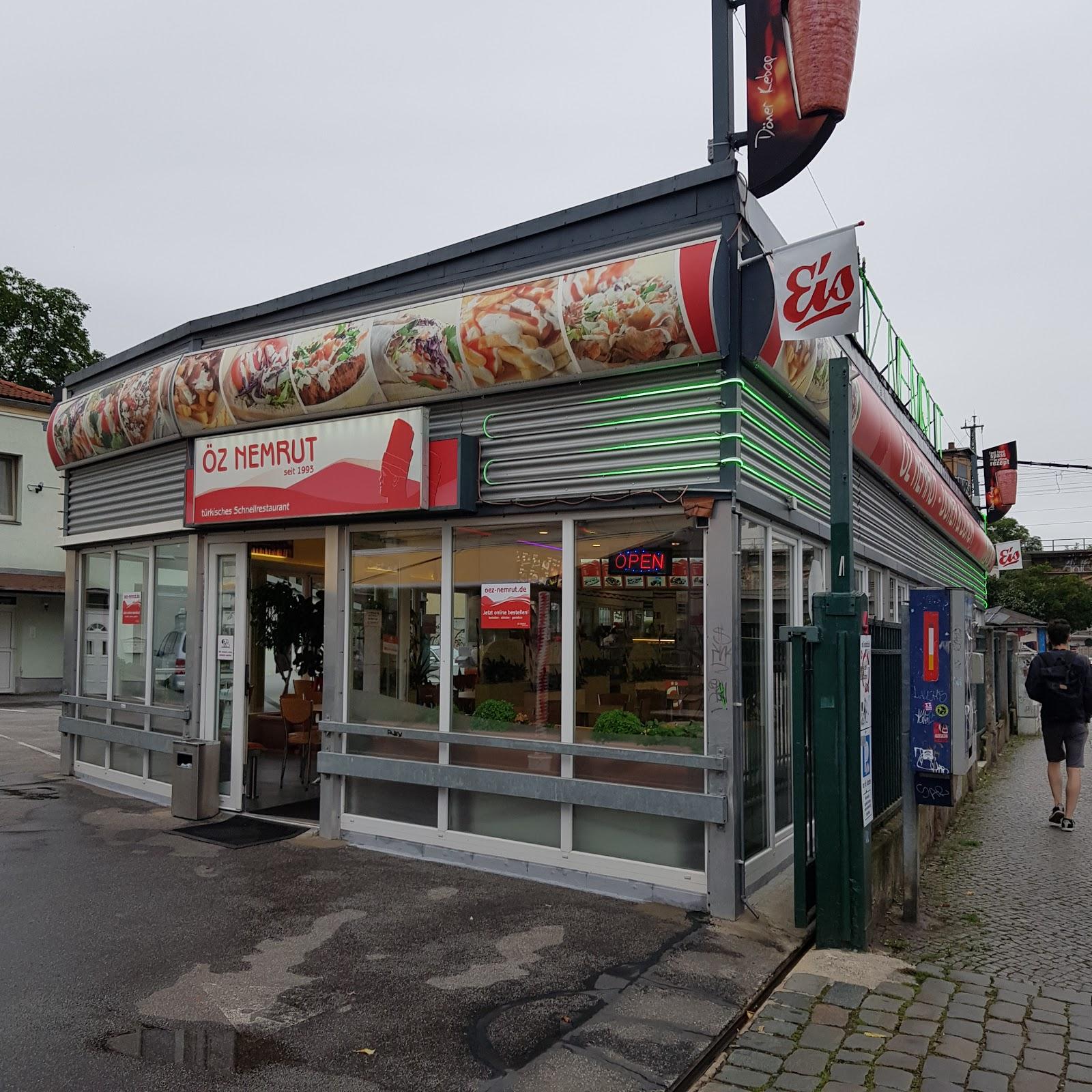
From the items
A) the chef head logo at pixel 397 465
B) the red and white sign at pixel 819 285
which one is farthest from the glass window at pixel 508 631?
the red and white sign at pixel 819 285

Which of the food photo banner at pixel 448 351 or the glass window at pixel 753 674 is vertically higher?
the food photo banner at pixel 448 351

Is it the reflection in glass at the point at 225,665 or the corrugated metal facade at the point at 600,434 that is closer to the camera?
the corrugated metal facade at the point at 600,434

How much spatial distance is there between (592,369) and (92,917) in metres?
4.59

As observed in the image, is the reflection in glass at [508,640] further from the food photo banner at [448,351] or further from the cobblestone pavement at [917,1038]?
the cobblestone pavement at [917,1038]

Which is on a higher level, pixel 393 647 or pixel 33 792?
pixel 393 647

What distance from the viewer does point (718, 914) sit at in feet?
19.0

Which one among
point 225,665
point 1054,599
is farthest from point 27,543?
point 1054,599

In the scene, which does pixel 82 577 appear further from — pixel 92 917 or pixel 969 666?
pixel 969 666

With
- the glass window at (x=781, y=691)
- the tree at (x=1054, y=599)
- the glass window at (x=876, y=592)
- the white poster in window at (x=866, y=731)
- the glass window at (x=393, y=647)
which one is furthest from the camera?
the tree at (x=1054, y=599)

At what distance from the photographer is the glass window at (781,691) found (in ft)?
22.8

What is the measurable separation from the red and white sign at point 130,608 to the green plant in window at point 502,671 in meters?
4.78

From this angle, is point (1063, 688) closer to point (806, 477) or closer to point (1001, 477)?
point (806, 477)

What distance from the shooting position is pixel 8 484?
2553 centimetres

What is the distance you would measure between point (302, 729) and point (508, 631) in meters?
4.79
